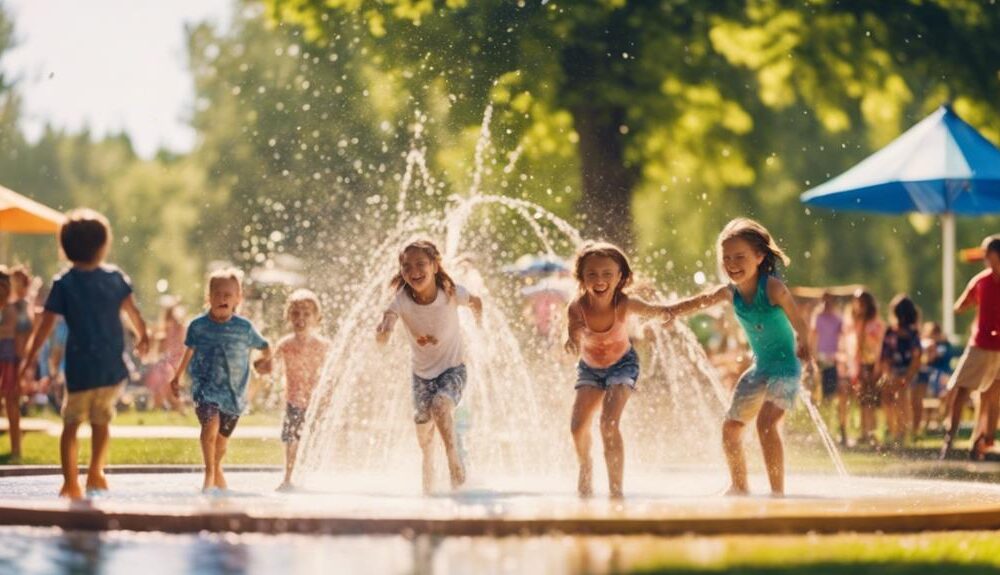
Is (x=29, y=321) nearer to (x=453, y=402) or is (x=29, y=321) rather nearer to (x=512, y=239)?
(x=453, y=402)

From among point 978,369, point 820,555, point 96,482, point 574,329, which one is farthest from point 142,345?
point 978,369

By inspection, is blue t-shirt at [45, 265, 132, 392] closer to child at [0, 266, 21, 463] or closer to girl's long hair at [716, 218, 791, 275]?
girl's long hair at [716, 218, 791, 275]

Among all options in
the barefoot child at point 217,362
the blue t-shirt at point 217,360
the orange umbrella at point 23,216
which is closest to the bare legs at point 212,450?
the barefoot child at point 217,362

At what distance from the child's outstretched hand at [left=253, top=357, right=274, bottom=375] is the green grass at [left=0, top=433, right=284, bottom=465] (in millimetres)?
3834

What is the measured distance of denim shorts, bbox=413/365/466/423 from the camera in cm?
1112

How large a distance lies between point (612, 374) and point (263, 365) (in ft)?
7.62

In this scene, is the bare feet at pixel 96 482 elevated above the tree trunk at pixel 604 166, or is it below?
below

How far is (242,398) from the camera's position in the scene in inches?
453

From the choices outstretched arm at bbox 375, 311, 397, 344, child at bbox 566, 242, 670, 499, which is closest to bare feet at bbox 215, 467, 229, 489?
outstretched arm at bbox 375, 311, 397, 344

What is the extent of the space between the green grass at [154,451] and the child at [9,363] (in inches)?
8.8

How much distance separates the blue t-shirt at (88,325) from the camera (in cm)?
1012

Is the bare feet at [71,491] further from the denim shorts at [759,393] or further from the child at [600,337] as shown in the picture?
the denim shorts at [759,393]

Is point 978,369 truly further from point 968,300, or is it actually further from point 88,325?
point 88,325

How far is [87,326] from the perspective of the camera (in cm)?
1012
